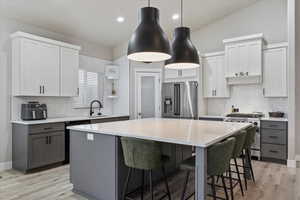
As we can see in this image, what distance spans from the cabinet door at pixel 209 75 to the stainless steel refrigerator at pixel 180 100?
1.14 feet

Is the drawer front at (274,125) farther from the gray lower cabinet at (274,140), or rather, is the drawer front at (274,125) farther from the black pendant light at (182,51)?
the black pendant light at (182,51)

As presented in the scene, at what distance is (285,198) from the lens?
9.11 feet

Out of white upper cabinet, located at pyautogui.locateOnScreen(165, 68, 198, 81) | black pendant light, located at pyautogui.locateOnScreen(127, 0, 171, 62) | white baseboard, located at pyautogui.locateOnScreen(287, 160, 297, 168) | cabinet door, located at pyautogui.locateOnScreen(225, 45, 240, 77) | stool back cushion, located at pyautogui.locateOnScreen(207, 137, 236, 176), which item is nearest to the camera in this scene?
stool back cushion, located at pyautogui.locateOnScreen(207, 137, 236, 176)

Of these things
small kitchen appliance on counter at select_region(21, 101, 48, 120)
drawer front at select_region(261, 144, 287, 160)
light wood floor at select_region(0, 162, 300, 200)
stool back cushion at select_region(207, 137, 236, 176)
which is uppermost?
small kitchen appliance on counter at select_region(21, 101, 48, 120)

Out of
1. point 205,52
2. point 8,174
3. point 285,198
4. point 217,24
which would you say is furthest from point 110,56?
point 285,198

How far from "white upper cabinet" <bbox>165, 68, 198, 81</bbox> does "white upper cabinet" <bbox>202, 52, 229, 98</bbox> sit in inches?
12.0

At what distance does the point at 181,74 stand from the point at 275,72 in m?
2.18

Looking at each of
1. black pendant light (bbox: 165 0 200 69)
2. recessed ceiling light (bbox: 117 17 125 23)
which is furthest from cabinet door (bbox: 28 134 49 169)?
recessed ceiling light (bbox: 117 17 125 23)

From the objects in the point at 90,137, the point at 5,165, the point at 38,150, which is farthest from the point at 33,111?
the point at 90,137

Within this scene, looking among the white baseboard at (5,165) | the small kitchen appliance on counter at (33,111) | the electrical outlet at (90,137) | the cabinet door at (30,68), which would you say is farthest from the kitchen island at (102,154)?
the white baseboard at (5,165)

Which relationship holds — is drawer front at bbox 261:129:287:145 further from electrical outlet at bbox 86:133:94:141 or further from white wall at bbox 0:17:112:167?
white wall at bbox 0:17:112:167

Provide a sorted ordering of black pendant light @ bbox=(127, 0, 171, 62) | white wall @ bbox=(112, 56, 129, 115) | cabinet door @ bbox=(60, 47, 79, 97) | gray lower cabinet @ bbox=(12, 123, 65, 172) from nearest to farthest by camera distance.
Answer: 1. black pendant light @ bbox=(127, 0, 171, 62)
2. gray lower cabinet @ bbox=(12, 123, 65, 172)
3. cabinet door @ bbox=(60, 47, 79, 97)
4. white wall @ bbox=(112, 56, 129, 115)

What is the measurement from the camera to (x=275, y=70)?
15.2ft

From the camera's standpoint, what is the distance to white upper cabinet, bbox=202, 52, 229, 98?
5.29 meters
